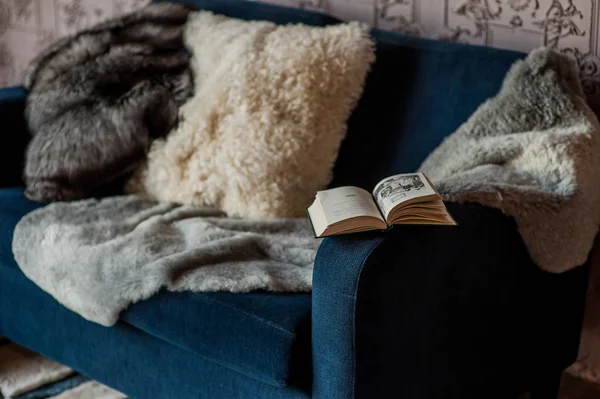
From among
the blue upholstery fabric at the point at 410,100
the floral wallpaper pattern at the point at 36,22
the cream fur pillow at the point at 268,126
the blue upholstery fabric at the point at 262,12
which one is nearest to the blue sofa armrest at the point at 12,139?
the cream fur pillow at the point at 268,126

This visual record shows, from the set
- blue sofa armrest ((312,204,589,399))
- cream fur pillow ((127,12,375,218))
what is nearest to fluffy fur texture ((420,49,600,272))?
blue sofa armrest ((312,204,589,399))

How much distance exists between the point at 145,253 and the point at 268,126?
1.61ft

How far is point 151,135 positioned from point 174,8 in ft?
1.45

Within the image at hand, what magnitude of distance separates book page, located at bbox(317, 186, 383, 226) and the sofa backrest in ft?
1.70

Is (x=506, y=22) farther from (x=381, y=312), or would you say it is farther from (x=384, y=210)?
(x=381, y=312)

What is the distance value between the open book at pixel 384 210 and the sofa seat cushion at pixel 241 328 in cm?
20

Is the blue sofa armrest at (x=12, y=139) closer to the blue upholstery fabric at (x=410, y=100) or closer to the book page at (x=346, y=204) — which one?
the blue upholstery fabric at (x=410, y=100)

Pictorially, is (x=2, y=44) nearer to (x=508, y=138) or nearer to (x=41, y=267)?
(x=41, y=267)

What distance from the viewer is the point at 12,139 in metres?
2.51

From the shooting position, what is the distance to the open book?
156 centimetres

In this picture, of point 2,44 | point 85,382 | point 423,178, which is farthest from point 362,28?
point 2,44

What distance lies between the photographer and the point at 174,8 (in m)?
2.56

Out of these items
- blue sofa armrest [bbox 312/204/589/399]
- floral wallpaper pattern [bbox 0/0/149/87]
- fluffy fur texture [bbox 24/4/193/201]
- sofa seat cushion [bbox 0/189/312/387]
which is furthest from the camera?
floral wallpaper pattern [bbox 0/0/149/87]

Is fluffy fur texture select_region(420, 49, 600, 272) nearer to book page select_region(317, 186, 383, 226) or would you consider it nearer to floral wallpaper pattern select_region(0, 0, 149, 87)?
book page select_region(317, 186, 383, 226)
